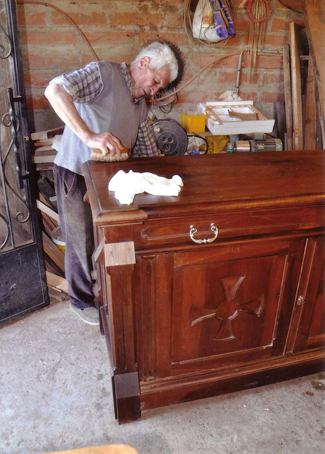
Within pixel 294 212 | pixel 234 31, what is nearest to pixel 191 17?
pixel 234 31

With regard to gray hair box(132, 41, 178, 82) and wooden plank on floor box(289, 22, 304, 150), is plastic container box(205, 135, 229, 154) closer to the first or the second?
wooden plank on floor box(289, 22, 304, 150)

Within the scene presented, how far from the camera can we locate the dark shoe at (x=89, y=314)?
227cm

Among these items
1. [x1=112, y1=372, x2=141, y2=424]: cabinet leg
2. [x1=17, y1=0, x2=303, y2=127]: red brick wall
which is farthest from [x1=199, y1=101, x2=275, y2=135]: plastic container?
[x1=112, y1=372, x2=141, y2=424]: cabinet leg

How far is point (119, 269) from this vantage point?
1386 mm

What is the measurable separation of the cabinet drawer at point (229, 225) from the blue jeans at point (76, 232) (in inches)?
30.9

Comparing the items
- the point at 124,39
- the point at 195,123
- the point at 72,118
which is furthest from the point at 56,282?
the point at 124,39

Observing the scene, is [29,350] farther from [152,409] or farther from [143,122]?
[143,122]

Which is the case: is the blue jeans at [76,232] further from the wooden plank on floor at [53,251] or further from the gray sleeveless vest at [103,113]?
the wooden plank on floor at [53,251]

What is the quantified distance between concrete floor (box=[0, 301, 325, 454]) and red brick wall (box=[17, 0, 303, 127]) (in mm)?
1699

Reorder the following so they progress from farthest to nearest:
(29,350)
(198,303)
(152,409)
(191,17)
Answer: (191,17)
(29,350)
(152,409)
(198,303)

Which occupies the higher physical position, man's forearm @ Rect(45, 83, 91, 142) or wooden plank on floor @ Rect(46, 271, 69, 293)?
man's forearm @ Rect(45, 83, 91, 142)

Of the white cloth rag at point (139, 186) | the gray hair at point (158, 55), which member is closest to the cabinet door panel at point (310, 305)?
the white cloth rag at point (139, 186)

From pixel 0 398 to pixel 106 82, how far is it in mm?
1577

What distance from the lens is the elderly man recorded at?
1.75 meters
